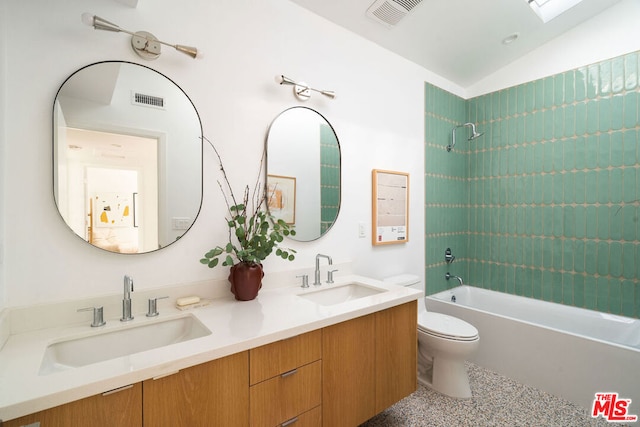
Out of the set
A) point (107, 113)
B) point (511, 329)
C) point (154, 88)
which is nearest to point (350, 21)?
point (154, 88)

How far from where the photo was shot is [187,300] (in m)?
1.30

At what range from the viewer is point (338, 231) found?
2016 millimetres

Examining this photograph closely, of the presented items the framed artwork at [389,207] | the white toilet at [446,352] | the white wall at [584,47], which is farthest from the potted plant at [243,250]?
the white wall at [584,47]

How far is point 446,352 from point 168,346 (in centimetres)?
175

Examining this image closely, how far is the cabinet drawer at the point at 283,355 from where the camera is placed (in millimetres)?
1009

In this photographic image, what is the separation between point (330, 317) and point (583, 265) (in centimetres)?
243

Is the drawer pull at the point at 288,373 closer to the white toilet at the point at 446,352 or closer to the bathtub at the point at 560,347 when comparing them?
the white toilet at the point at 446,352

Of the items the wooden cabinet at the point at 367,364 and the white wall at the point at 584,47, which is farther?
the white wall at the point at 584,47

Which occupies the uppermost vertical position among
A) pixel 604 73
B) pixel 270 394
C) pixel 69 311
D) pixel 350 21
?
pixel 350 21

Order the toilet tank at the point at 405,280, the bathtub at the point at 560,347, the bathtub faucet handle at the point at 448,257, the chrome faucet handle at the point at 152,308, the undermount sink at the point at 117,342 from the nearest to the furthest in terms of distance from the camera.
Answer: the undermount sink at the point at 117,342, the chrome faucet handle at the point at 152,308, the bathtub at the point at 560,347, the toilet tank at the point at 405,280, the bathtub faucet handle at the point at 448,257

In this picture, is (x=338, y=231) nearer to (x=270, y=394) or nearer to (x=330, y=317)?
(x=330, y=317)

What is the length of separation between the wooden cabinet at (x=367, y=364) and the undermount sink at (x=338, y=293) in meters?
0.25

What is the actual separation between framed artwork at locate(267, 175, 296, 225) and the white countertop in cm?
46

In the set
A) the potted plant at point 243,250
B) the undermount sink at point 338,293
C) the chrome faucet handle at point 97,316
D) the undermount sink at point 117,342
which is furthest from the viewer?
the undermount sink at point 338,293
